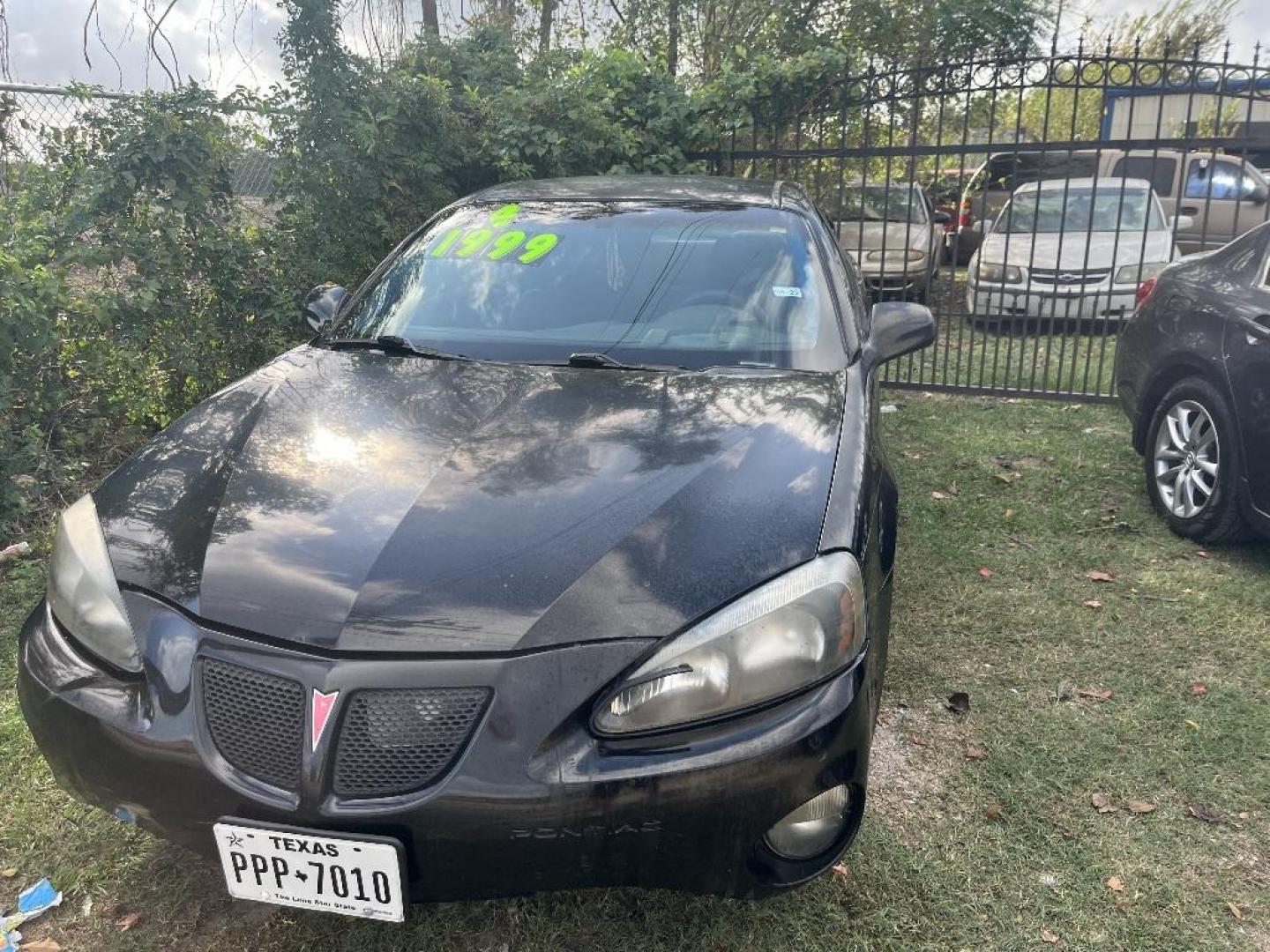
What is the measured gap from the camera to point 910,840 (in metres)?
2.40

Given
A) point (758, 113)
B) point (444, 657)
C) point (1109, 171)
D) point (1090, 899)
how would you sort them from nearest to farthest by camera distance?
point (444, 657) < point (1090, 899) < point (758, 113) < point (1109, 171)

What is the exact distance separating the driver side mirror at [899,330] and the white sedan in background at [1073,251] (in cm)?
469

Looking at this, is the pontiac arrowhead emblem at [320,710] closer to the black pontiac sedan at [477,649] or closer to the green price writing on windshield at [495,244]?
the black pontiac sedan at [477,649]

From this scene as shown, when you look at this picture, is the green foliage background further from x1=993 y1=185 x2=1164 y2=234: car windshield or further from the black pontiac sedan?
x1=993 y1=185 x2=1164 y2=234: car windshield

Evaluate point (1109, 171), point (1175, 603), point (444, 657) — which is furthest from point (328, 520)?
point (1109, 171)

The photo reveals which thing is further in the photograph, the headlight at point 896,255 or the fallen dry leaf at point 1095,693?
the headlight at point 896,255

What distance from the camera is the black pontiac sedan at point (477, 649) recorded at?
1.61 m

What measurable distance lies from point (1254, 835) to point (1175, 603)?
1387 millimetres

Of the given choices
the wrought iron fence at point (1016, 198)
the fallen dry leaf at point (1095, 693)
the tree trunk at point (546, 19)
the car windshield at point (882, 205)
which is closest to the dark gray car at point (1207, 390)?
the wrought iron fence at point (1016, 198)

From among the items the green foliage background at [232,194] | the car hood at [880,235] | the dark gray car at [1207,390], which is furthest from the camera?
the car hood at [880,235]

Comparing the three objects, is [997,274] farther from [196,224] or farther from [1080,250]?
[196,224]

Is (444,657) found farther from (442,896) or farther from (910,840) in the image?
(910,840)

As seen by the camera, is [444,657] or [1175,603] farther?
[1175,603]

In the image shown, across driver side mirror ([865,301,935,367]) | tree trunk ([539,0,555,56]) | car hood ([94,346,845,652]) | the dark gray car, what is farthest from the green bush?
tree trunk ([539,0,555,56])
